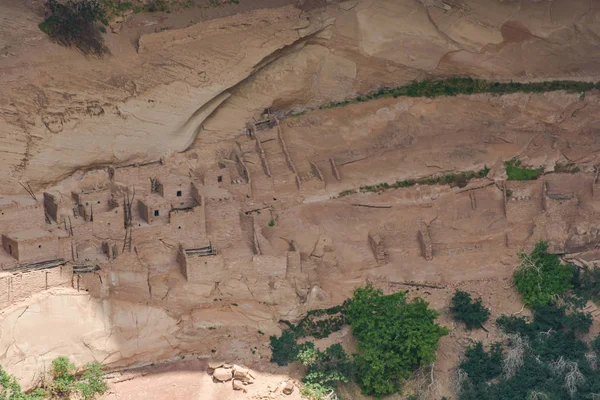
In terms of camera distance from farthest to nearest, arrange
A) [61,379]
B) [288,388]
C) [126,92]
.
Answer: [126,92] < [288,388] < [61,379]

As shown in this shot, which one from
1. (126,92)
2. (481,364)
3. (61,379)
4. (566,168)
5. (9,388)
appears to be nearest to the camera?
(9,388)

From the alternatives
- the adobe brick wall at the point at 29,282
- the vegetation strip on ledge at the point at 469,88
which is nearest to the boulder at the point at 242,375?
the adobe brick wall at the point at 29,282

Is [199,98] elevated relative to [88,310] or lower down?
elevated

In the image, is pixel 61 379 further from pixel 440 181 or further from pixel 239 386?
pixel 440 181

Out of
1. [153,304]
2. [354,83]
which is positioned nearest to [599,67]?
[354,83]

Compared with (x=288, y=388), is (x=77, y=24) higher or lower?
higher

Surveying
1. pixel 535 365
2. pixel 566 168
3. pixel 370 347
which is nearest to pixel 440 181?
pixel 566 168

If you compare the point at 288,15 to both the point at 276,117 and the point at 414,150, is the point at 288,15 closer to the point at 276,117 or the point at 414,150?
the point at 276,117
